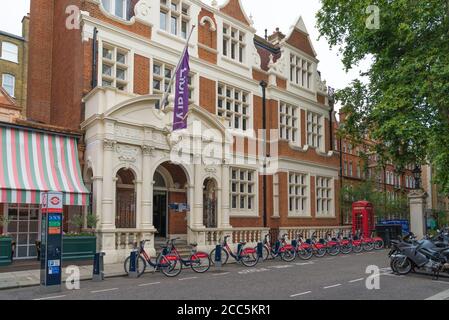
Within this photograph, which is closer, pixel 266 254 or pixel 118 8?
pixel 266 254

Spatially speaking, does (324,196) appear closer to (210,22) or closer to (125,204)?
(210,22)

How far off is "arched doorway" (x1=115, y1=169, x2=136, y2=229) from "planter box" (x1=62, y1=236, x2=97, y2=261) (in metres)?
1.60

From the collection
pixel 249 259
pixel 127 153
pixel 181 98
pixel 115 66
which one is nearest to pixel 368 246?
pixel 249 259

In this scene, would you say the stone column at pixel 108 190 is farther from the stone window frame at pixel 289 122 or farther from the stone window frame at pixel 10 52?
the stone window frame at pixel 10 52

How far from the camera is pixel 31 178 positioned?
13570mm

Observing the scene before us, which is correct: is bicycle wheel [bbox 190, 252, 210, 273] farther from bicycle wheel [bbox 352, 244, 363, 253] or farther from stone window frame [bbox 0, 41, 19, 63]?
stone window frame [bbox 0, 41, 19, 63]

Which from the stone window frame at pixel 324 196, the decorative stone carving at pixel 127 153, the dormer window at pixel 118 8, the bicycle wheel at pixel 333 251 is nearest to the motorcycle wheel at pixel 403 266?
the bicycle wheel at pixel 333 251

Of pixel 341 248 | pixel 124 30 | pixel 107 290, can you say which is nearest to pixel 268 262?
pixel 341 248

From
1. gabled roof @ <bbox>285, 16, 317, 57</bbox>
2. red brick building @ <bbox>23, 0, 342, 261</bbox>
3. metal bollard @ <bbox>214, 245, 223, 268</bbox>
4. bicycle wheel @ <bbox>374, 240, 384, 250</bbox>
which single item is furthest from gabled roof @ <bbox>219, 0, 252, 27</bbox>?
bicycle wheel @ <bbox>374, 240, 384, 250</bbox>

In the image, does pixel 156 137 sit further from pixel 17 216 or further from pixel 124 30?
pixel 17 216

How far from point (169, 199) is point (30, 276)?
7766 mm
